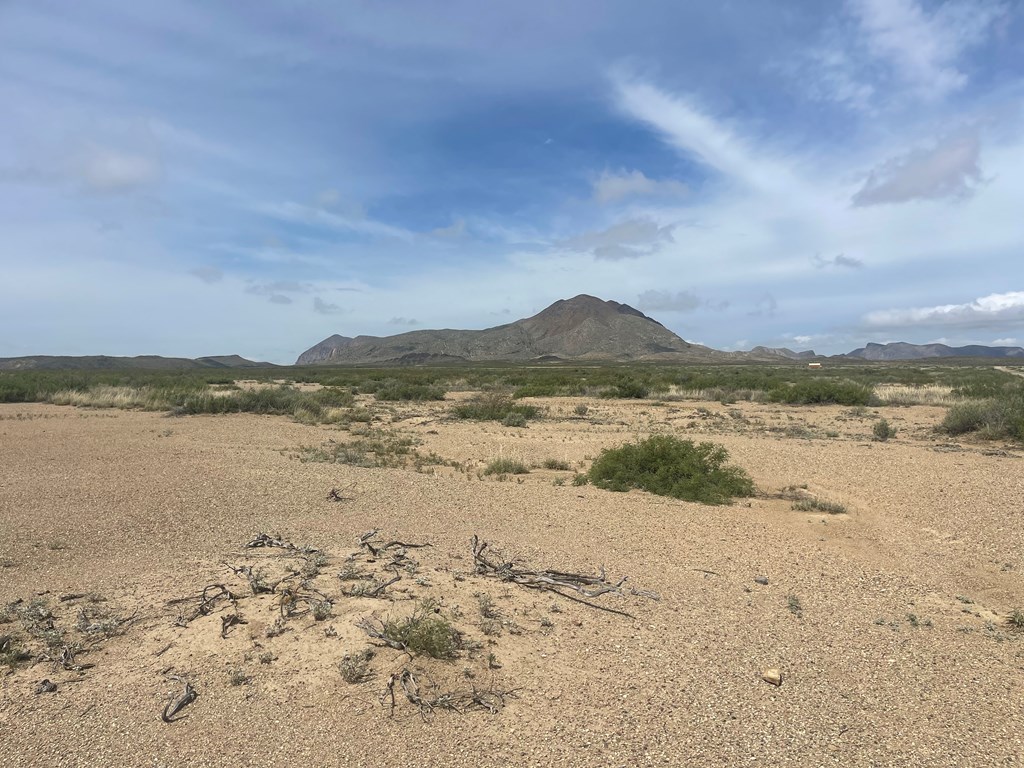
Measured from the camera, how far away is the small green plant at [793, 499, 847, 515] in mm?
10320

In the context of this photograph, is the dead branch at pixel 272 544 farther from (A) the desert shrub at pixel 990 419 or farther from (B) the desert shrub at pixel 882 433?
(A) the desert shrub at pixel 990 419

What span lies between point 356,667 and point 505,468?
948cm

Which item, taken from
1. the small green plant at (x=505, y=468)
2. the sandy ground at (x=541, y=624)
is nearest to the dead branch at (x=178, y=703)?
the sandy ground at (x=541, y=624)

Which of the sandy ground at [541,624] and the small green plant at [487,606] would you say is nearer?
the sandy ground at [541,624]

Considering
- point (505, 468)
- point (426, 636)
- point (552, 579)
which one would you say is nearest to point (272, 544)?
point (552, 579)

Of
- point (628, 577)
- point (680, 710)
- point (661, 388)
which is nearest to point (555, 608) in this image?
point (628, 577)

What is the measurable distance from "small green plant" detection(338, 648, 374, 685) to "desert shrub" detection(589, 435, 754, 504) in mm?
7652

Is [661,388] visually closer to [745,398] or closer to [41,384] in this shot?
[745,398]

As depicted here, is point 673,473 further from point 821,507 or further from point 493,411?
point 493,411

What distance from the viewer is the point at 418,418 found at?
25.1 m

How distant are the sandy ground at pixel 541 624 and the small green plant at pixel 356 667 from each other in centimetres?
6

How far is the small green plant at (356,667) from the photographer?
14.6 ft

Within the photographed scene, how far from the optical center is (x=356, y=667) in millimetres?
4570

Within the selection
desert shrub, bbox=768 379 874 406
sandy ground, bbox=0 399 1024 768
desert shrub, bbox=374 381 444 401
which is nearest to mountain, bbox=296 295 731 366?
desert shrub, bbox=374 381 444 401
